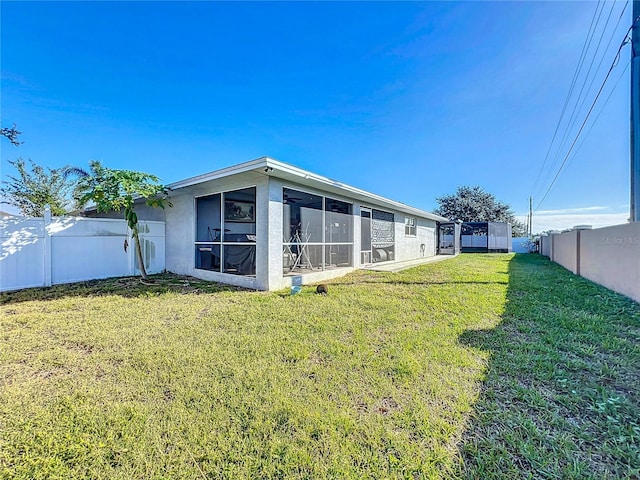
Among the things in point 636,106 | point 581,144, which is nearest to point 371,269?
point 636,106

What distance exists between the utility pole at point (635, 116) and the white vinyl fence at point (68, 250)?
1438 centimetres

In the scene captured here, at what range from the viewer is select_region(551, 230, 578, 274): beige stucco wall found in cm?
912

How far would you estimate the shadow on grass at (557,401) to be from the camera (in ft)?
5.27

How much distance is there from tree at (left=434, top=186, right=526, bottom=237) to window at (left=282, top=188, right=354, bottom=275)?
1003 inches

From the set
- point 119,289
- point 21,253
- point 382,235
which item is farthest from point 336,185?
point 21,253

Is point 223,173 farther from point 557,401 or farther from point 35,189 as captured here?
point 35,189

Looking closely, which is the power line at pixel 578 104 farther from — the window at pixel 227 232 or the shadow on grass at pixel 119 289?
the shadow on grass at pixel 119 289

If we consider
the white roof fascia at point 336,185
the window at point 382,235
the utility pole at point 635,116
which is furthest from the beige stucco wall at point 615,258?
the window at point 382,235

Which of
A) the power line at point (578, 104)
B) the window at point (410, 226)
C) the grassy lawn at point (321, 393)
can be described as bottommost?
the grassy lawn at point (321, 393)

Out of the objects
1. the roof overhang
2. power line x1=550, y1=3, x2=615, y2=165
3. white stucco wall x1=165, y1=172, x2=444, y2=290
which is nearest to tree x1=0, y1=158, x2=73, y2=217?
white stucco wall x1=165, y1=172, x2=444, y2=290

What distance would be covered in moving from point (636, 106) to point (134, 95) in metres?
15.9

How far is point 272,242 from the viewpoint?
617 cm

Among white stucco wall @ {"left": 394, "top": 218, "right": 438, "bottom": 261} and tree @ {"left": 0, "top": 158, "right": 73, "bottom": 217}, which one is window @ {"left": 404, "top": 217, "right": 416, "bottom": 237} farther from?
tree @ {"left": 0, "top": 158, "right": 73, "bottom": 217}

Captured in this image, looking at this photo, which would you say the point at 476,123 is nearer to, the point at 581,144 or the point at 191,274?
the point at 581,144
